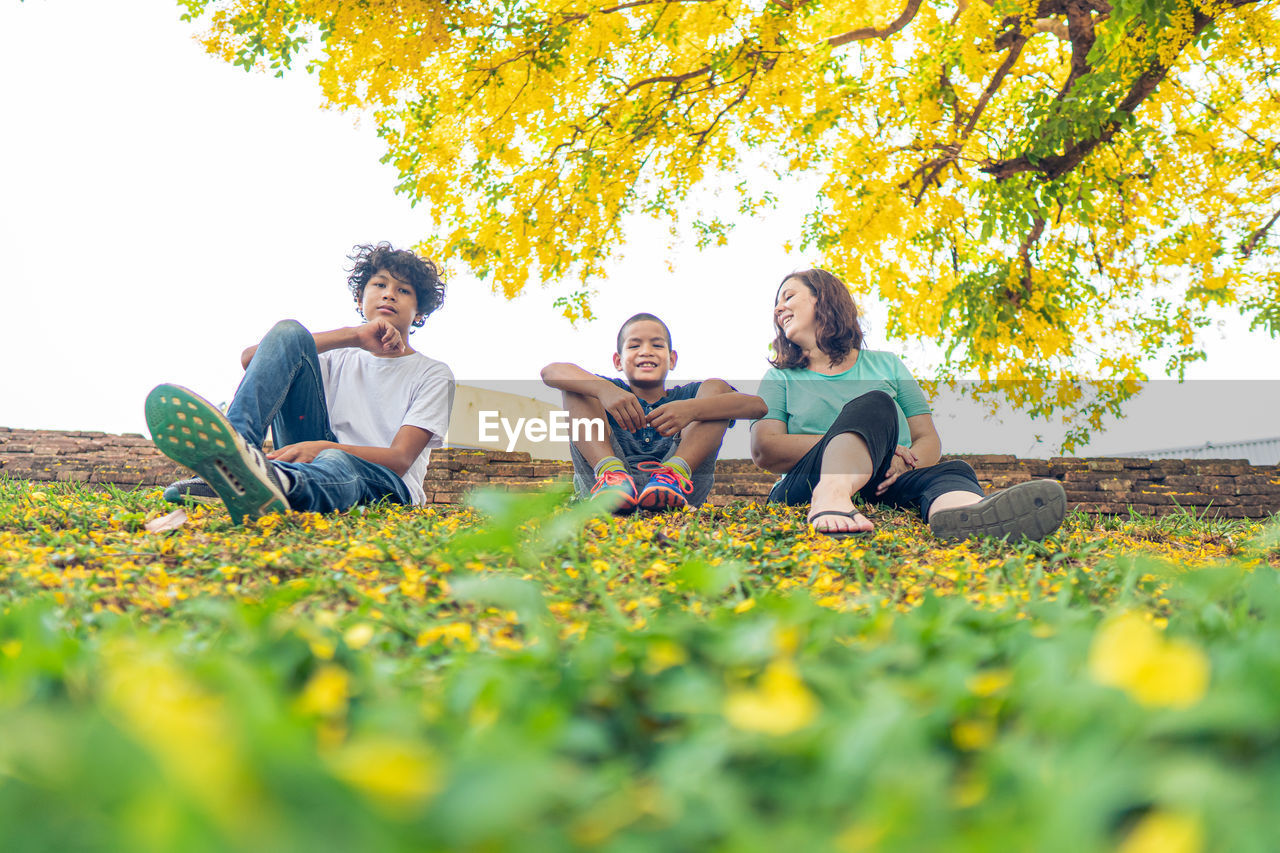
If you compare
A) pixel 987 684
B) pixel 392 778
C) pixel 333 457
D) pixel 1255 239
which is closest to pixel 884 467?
pixel 333 457

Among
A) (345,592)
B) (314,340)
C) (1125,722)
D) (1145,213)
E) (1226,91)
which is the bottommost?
(345,592)

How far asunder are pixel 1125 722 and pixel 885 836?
8.8 inches

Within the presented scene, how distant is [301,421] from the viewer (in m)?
3.38

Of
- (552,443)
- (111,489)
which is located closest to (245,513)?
(111,489)

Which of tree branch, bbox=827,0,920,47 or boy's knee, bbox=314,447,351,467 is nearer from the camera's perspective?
boy's knee, bbox=314,447,351,467

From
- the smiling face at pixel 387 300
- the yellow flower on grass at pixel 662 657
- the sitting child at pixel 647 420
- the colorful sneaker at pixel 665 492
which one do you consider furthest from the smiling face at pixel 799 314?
the yellow flower on grass at pixel 662 657

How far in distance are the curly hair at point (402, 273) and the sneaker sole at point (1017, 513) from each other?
9.82ft

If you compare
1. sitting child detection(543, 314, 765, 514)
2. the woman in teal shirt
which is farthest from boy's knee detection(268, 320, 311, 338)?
the woman in teal shirt

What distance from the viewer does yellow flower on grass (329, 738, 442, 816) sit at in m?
0.40

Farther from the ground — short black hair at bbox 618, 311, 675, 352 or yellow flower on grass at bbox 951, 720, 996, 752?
short black hair at bbox 618, 311, 675, 352

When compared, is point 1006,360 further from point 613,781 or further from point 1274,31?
point 613,781

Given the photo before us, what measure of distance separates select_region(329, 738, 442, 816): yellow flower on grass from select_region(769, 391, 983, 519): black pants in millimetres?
2667

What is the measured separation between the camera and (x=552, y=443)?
868 centimetres

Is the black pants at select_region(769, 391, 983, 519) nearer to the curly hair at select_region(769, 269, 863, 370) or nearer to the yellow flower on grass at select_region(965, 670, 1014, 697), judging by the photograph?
the curly hair at select_region(769, 269, 863, 370)
